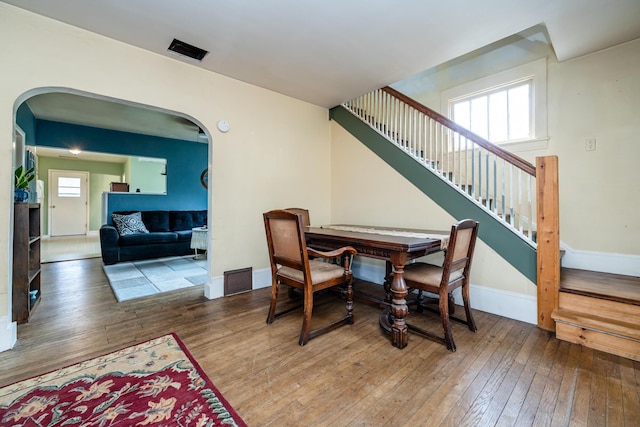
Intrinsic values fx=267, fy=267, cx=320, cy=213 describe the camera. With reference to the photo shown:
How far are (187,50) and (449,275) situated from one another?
296 cm

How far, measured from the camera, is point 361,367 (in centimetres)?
168

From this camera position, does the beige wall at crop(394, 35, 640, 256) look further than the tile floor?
No

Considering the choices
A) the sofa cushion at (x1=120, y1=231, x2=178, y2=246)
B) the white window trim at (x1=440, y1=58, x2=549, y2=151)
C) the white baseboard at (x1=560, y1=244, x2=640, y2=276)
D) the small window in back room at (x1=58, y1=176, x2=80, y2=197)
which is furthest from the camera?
the small window in back room at (x1=58, y1=176, x2=80, y2=197)

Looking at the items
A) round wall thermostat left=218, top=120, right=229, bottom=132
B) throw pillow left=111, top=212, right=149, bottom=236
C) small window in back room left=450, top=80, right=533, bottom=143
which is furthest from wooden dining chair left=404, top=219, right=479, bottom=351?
throw pillow left=111, top=212, right=149, bottom=236

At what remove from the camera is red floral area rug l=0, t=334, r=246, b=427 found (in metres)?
1.25

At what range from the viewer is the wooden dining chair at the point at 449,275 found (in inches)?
72.4

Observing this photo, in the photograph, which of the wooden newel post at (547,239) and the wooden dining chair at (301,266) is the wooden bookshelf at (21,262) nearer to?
the wooden dining chair at (301,266)

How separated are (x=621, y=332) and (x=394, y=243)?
1606 mm

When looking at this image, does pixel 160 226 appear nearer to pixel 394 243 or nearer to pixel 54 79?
pixel 54 79

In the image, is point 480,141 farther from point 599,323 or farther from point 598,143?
point 599,323

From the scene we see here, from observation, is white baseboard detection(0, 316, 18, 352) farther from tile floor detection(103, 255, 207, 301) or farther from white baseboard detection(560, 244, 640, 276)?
white baseboard detection(560, 244, 640, 276)

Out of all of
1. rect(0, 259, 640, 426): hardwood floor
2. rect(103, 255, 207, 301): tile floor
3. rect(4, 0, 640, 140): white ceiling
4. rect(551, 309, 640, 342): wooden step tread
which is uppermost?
rect(4, 0, 640, 140): white ceiling

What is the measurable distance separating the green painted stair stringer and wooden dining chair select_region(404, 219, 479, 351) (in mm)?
588

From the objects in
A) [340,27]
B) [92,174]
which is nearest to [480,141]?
[340,27]
